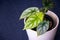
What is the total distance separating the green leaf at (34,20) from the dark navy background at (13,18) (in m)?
0.37

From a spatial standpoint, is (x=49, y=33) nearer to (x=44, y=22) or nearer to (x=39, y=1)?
(x=44, y=22)

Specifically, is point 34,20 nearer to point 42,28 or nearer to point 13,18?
point 42,28

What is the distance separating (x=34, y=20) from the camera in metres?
1.12

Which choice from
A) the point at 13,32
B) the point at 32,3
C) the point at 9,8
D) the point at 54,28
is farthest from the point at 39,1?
the point at 54,28

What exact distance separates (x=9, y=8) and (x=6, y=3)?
0.09 m

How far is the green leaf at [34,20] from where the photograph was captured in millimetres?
1117

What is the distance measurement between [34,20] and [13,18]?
1.79ft

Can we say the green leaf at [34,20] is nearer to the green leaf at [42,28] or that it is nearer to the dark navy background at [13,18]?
the green leaf at [42,28]

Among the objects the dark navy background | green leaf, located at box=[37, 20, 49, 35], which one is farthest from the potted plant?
the dark navy background

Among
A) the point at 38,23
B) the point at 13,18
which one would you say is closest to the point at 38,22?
the point at 38,23

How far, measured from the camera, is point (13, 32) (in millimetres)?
1515

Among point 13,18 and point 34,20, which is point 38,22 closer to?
point 34,20

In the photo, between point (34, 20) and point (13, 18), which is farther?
point (13, 18)

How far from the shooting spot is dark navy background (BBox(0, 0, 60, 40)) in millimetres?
1488
